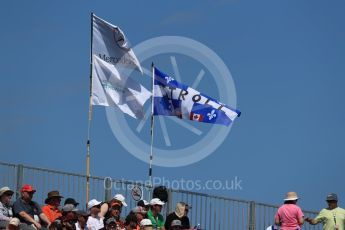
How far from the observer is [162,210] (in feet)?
94.2

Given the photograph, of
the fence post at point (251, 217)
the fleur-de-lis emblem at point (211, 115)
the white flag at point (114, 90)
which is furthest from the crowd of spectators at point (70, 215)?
the fleur-de-lis emblem at point (211, 115)

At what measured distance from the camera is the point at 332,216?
2633 cm

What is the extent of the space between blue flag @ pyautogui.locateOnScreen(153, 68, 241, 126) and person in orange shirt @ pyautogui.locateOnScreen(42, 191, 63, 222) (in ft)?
19.9

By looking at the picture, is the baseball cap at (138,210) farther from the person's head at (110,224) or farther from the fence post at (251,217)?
the fence post at (251,217)

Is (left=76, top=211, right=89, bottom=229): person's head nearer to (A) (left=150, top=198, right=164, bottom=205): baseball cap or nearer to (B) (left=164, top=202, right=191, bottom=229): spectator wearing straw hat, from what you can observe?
(B) (left=164, top=202, right=191, bottom=229): spectator wearing straw hat

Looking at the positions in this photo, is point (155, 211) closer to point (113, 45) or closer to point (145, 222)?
point (145, 222)

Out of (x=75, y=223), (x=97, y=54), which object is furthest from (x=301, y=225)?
(x=97, y=54)

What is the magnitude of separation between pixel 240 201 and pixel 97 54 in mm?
4939

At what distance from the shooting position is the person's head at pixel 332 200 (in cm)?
2628

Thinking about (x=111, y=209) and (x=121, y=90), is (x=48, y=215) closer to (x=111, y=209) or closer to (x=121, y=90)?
(x=111, y=209)

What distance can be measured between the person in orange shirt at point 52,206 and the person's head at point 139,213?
1.66 meters

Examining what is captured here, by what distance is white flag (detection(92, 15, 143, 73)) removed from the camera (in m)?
30.2

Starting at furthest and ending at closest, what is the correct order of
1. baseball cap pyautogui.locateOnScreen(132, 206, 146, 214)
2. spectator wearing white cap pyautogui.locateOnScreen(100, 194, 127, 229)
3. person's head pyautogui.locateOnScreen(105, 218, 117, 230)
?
A: baseball cap pyautogui.locateOnScreen(132, 206, 146, 214) < spectator wearing white cap pyautogui.locateOnScreen(100, 194, 127, 229) < person's head pyautogui.locateOnScreen(105, 218, 117, 230)

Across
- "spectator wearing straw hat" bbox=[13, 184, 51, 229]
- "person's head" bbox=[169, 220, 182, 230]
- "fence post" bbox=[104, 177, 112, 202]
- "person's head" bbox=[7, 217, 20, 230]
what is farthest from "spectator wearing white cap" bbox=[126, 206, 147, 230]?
"person's head" bbox=[7, 217, 20, 230]
